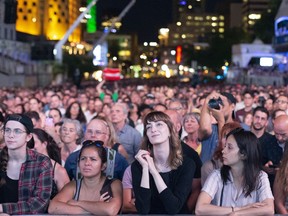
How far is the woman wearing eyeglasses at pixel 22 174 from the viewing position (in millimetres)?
6402

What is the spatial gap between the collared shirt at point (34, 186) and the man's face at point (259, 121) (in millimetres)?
4215

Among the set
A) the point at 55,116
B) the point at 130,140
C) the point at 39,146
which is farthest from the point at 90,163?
the point at 55,116

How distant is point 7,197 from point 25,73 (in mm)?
70732

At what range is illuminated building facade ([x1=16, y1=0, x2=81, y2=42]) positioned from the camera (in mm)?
155750

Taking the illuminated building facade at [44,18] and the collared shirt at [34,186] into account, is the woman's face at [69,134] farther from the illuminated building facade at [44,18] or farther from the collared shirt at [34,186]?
the illuminated building facade at [44,18]

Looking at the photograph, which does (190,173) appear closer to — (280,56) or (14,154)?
(14,154)

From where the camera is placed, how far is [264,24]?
4459 inches

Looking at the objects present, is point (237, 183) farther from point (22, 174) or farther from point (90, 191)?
point (22, 174)

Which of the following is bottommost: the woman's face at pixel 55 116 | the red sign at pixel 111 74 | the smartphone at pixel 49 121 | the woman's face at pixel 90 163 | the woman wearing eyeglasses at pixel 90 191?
the woman wearing eyeglasses at pixel 90 191

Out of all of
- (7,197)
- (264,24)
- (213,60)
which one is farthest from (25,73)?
(7,197)

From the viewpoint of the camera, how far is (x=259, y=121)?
10.3 meters

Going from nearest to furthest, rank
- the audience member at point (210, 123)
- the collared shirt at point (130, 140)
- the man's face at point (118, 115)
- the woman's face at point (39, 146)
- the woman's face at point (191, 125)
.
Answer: the woman's face at point (39, 146), the audience member at point (210, 123), the woman's face at point (191, 125), the collared shirt at point (130, 140), the man's face at point (118, 115)

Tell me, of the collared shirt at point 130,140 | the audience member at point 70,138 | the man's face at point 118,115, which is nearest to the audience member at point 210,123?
the collared shirt at point 130,140

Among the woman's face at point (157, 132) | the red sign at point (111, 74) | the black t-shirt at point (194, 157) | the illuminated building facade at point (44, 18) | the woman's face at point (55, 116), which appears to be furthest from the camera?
the illuminated building facade at point (44, 18)
